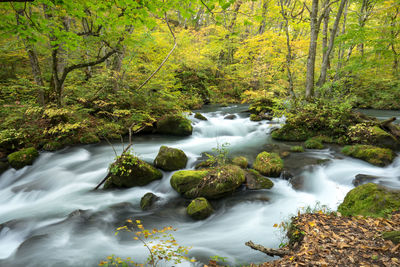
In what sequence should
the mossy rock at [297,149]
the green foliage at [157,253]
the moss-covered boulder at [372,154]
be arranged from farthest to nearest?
the mossy rock at [297,149], the moss-covered boulder at [372,154], the green foliage at [157,253]

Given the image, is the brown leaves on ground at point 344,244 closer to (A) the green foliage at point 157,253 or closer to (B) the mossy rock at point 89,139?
(A) the green foliage at point 157,253

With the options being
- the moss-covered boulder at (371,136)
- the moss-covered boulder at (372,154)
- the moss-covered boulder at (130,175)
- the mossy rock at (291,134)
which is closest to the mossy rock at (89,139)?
the moss-covered boulder at (130,175)

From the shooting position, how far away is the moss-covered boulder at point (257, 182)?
5562 millimetres

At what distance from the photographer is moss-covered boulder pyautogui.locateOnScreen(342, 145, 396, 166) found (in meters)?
5.93

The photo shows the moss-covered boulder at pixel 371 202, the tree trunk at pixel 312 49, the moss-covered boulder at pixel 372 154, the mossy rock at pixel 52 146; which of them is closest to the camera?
the moss-covered boulder at pixel 371 202

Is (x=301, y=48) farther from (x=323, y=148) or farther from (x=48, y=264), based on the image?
(x=48, y=264)

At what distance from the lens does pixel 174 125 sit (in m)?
10.2

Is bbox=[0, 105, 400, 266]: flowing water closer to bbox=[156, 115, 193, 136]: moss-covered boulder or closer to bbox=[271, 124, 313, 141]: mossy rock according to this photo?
bbox=[271, 124, 313, 141]: mossy rock

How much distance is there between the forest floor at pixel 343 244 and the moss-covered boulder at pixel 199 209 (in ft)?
4.41

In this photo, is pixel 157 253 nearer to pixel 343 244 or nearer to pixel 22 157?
pixel 343 244

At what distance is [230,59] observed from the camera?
21.2 m

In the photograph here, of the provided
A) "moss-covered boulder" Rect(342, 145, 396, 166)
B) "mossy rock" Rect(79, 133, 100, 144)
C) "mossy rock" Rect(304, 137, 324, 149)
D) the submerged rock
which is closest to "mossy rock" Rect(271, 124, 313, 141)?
"mossy rock" Rect(304, 137, 324, 149)

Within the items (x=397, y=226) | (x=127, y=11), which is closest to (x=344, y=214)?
(x=397, y=226)

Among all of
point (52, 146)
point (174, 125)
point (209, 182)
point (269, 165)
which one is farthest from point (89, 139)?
point (269, 165)
